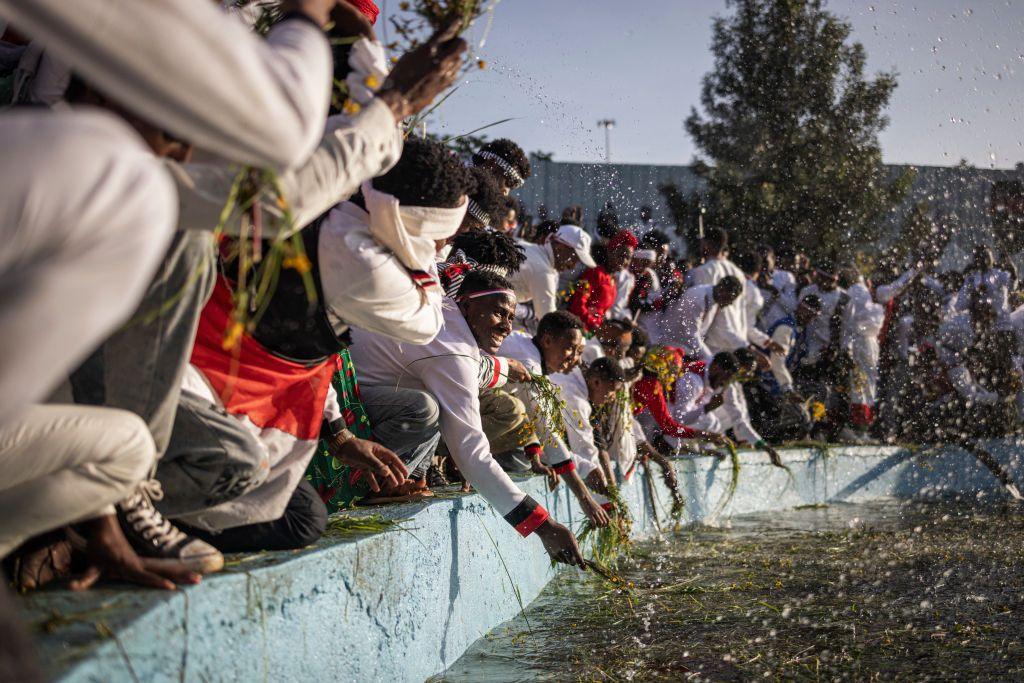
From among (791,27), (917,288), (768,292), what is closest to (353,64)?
(768,292)

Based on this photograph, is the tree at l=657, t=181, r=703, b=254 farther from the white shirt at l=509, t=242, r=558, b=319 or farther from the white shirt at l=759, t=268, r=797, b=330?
the white shirt at l=509, t=242, r=558, b=319

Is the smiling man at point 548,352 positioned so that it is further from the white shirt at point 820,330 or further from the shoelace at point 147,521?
the white shirt at point 820,330

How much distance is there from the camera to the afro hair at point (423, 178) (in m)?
3.44

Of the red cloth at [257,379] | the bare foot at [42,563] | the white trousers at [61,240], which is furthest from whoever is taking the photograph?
the red cloth at [257,379]

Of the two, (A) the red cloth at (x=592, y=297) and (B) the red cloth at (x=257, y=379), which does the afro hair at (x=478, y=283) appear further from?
(A) the red cloth at (x=592, y=297)

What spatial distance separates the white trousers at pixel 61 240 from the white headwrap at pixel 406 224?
5.70 feet

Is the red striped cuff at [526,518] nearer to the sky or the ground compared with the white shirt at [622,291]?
nearer to the ground

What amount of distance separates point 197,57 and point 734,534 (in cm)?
776

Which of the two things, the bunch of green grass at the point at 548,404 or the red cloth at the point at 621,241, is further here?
the red cloth at the point at 621,241

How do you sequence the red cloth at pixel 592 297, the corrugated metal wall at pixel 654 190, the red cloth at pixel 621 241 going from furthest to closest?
the corrugated metal wall at pixel 654 190
the red cloth at pixel 621 241
the red cloth at pixel 592 297

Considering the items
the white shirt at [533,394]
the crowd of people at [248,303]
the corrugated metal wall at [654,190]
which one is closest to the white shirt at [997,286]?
the corrugated metal wall at [654,190]

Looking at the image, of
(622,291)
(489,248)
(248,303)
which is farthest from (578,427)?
(622,291)

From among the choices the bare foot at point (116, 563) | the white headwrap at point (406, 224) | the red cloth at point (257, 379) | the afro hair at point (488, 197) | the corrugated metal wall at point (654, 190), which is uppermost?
the corrugated metal wall at point (654, 190)

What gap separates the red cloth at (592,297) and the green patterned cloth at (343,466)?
386 centimetres
